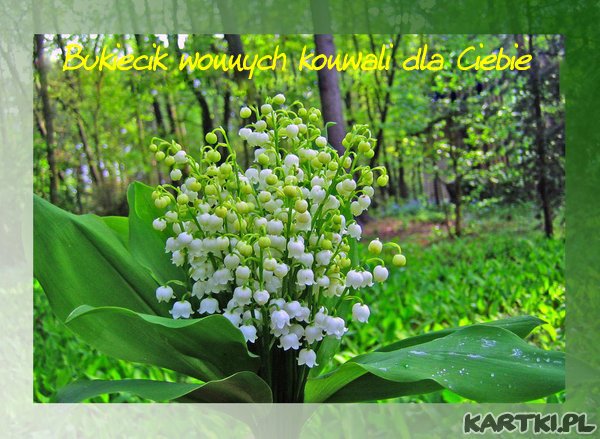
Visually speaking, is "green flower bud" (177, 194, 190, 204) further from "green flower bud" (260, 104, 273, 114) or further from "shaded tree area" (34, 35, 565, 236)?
"shaded tree area" (34, 35, 565, 236)

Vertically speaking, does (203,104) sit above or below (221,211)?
above

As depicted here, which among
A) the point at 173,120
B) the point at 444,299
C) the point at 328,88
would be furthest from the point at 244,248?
the point at 173,120

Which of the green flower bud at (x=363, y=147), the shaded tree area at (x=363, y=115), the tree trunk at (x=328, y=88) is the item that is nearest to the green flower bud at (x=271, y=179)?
the green flower bud at (x=363, y=147)

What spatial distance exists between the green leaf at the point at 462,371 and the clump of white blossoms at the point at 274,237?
0.06 metres

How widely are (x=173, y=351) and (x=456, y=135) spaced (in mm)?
3114

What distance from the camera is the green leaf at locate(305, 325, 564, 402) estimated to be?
674mm

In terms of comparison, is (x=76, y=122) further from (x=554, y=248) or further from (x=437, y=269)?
(x=554, y=248)

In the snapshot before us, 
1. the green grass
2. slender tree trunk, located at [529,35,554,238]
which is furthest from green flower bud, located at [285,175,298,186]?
slender tree trunk, located at [529,35,554,238]

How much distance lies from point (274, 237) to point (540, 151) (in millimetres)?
2893

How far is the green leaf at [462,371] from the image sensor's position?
674mm

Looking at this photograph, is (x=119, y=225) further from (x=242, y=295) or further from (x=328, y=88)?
(x=328, y=88)

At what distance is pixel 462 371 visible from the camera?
0.69 meters

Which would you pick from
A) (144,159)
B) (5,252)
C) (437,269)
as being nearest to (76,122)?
(144,159)

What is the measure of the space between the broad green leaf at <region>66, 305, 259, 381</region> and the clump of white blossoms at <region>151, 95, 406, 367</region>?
3cm
